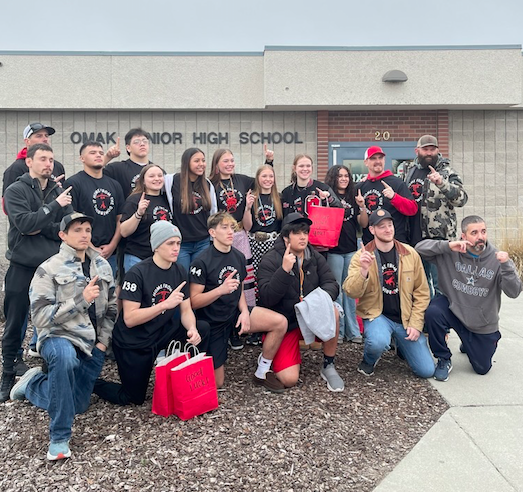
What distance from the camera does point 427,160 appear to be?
19.8 feet

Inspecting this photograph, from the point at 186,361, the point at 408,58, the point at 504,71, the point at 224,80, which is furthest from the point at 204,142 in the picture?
the point at 186,361

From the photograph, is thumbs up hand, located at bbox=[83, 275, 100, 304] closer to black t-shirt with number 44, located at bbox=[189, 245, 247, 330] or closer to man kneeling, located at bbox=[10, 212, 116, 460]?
man kneeling, located at bbox=[10, 212, 116, 460]

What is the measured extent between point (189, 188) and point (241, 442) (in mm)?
2440

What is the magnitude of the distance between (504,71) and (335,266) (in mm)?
8216

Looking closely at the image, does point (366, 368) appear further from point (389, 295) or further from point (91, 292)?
point (91, 292)

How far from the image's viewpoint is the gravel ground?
338 cm

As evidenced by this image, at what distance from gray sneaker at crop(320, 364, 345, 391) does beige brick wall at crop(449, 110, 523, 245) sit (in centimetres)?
Answer: 856

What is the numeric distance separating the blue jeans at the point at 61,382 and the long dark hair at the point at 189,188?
5.31 feet

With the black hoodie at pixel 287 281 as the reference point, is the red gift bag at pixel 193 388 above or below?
below

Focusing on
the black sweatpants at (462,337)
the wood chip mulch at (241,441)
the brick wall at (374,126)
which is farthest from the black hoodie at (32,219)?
the brick wall at (374,126)

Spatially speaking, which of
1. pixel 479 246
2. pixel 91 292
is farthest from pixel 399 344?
pixel 91 292

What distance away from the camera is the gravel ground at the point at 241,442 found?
11.1 feet

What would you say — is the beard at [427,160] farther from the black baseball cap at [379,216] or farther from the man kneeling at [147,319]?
the man kneeling at [147,319]

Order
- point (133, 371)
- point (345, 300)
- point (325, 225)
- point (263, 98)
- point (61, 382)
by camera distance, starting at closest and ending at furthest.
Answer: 1. point (61, 382)
2. point (133, 371)
3. point (325, 225)
4. point (345, 300)
5. point (263, 98)
